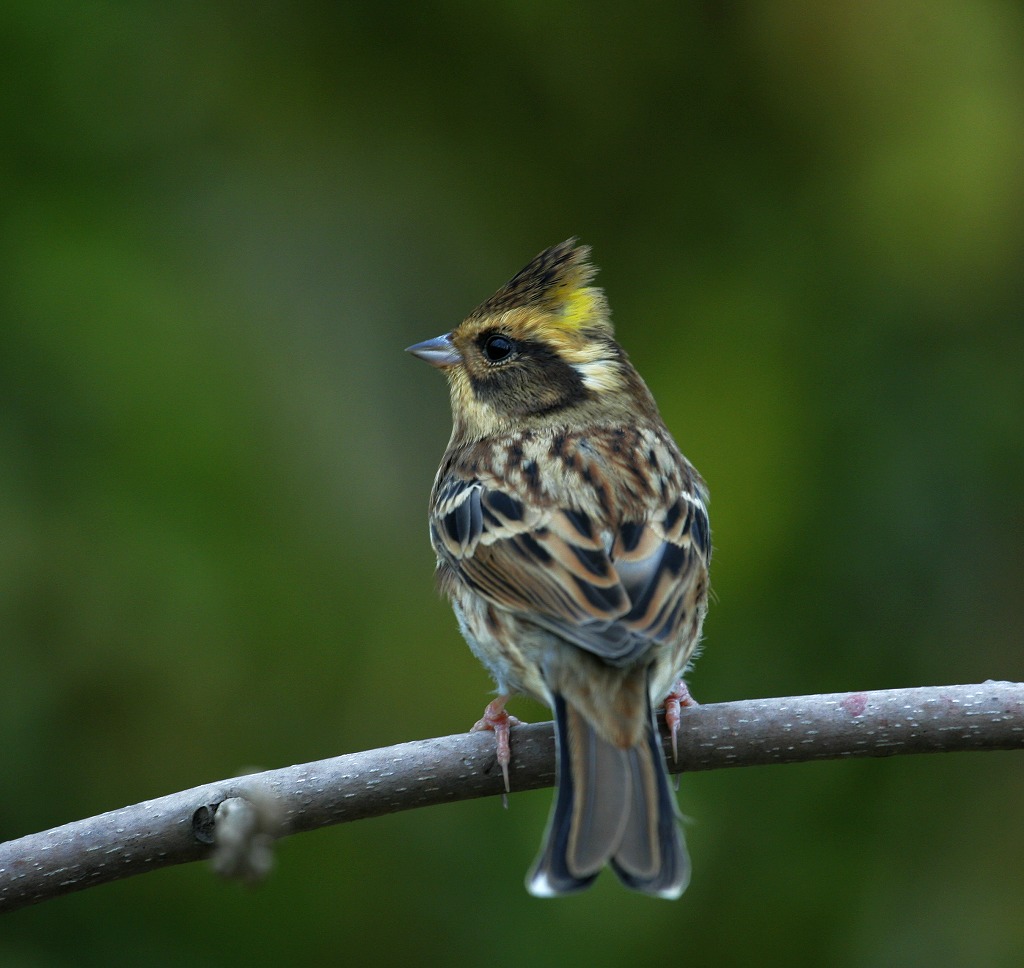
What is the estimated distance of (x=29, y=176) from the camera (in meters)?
5.51

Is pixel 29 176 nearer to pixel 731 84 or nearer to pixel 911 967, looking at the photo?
pixel 731 84

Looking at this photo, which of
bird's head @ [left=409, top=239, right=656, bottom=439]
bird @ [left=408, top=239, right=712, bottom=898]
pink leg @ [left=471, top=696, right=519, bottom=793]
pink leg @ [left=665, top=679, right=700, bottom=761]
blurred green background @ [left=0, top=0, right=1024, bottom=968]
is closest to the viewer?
bird @ [left=408, top=239, right=712, bottom=898]

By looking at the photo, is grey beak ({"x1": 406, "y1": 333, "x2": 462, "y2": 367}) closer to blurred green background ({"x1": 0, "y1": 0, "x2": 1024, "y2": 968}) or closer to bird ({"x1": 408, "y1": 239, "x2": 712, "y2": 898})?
bird ({"x1": 408, "y1": 239, "x2": 712, "y2": 898})

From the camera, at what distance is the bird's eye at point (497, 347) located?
17.9ft

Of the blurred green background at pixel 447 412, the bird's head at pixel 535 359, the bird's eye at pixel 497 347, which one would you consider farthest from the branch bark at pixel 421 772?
the bird's eye at pixel 497 347

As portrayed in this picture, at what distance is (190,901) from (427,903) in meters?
0.84

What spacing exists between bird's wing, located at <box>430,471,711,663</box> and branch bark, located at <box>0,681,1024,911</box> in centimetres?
36

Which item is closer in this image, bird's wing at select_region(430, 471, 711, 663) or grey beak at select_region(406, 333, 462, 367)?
bird's wing at select_region(430, 471, 711, 663)

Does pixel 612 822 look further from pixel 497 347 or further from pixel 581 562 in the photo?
pixel 497 347

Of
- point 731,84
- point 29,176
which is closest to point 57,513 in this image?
point 29,176

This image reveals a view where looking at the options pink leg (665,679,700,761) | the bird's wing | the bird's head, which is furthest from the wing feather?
the bird's head

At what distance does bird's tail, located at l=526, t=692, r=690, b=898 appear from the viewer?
356 centimetres

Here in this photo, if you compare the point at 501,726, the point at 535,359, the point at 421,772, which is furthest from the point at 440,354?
the point at 421,772

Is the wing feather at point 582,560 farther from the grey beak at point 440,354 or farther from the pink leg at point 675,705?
the grey beak at point 440,354
